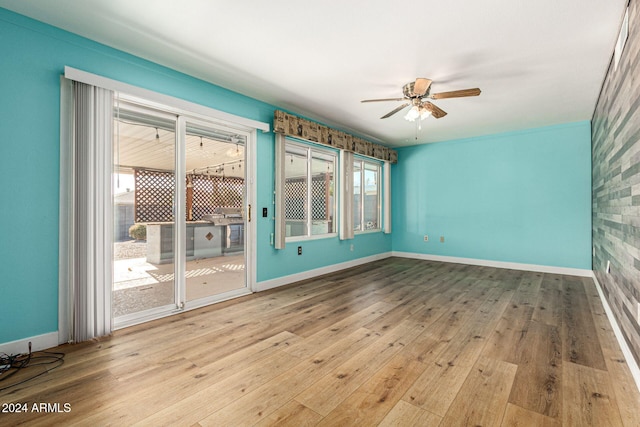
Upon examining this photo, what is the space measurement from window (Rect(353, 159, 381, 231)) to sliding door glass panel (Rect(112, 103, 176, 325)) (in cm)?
358

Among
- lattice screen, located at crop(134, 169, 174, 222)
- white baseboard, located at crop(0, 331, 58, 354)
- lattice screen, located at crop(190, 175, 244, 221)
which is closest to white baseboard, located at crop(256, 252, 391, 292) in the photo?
lattice screen, located at crop(190, 175, 244, 221)

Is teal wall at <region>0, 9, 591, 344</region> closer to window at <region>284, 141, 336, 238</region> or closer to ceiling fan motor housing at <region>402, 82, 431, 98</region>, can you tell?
window at <region>284, 141, 336, 238</region>

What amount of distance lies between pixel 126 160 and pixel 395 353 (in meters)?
2.88

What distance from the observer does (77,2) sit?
2008 mm

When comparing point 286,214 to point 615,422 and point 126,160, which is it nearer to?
point 126,160

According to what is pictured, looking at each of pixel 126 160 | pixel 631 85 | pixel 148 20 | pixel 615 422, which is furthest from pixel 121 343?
pixel 631 85

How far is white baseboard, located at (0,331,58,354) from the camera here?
2.05m

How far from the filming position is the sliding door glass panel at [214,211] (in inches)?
125

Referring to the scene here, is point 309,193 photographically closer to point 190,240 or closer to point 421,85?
point 190,240

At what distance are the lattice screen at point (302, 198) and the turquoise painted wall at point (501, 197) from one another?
2.34 meters

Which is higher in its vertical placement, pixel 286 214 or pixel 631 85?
pixel 631 85

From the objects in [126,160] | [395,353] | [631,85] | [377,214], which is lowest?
[395,353]

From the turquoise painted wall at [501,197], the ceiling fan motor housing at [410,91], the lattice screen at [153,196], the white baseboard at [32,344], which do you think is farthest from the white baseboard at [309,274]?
the ceiling fan motor housing at [410,91]

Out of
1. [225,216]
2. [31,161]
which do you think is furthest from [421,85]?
[31,161]
